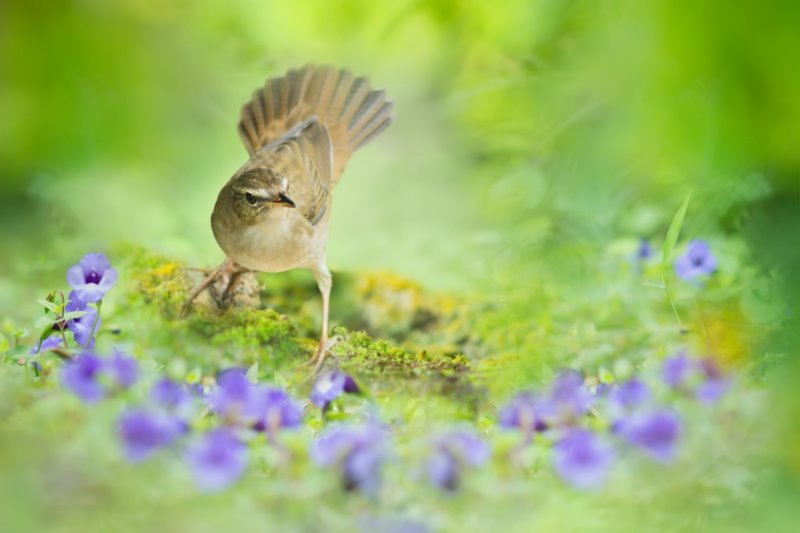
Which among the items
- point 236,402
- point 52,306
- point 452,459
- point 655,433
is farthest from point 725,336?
point 52,306

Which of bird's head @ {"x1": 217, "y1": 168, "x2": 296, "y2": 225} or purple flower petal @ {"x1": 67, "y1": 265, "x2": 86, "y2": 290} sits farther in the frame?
bird's head @ {"x1": 217, "y1": 168, "x2": 296, "y2": 225}

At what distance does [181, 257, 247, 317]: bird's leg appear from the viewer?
3.16 meters

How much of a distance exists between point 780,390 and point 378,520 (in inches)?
47.3

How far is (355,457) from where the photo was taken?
211 cm

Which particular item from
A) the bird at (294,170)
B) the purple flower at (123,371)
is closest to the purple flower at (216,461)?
the purple flower at (123,371)

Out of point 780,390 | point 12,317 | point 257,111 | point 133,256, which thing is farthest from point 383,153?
point 780,390

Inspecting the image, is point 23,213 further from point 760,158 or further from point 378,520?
point 760,158

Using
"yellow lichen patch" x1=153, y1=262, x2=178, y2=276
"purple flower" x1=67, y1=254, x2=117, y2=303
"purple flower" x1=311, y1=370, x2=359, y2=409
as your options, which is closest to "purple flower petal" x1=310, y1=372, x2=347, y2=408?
"purple flower" x1=311, y1=370, x2=359, y2=409

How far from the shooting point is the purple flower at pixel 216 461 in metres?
2.04

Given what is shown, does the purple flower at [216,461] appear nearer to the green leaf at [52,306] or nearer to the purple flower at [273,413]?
the purple flower at [273,413]

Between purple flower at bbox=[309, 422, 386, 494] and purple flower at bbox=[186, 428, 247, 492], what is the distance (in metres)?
0.15

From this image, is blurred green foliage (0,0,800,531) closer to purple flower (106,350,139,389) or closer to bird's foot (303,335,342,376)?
bird's foot (303,335,342,376)

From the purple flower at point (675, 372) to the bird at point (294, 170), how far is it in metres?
0.92

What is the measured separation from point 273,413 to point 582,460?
0.63m
